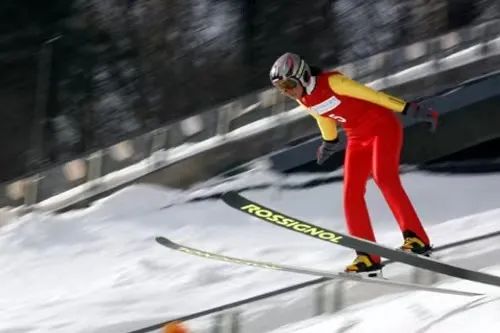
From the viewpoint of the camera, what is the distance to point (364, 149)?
6879mm

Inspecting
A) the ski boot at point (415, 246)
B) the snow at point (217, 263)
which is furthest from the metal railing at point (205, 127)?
the ski boot at point (415, 246)

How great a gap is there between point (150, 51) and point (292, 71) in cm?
2326

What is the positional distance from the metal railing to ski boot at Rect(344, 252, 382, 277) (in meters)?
6.20

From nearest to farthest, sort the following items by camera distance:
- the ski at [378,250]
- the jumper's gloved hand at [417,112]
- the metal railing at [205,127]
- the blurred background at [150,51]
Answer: the ski at [378,250] < the jumper's gloved hand at [417,112] < the metal railing at [205,127] < the blurred background at [150,51]

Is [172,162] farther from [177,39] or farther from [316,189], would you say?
[177,39]

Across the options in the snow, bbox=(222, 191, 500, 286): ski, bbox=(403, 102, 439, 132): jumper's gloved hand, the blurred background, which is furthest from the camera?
the blurred background

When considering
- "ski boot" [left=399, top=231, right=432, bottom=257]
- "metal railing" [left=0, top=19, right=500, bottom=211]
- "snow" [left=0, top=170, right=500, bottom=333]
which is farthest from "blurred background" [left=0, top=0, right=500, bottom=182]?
"ski boot" [left=399, top=231, right=432, bottom=257]

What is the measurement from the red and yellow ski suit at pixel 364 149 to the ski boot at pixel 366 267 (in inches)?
6.1

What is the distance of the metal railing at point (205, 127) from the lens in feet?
40.6

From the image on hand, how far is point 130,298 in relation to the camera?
8094mm

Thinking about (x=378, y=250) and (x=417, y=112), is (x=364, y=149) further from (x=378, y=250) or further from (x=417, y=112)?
(x=378, y=250)

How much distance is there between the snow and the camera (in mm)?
6246

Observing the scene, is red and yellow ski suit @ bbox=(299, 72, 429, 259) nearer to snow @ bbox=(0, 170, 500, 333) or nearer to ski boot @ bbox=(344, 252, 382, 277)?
ski boot @ bbox=(344, 252, 382, 277)

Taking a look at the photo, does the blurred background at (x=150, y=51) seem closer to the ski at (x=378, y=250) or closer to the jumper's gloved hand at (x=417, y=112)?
the jumper's gloved hand at (x=417, y=112)
